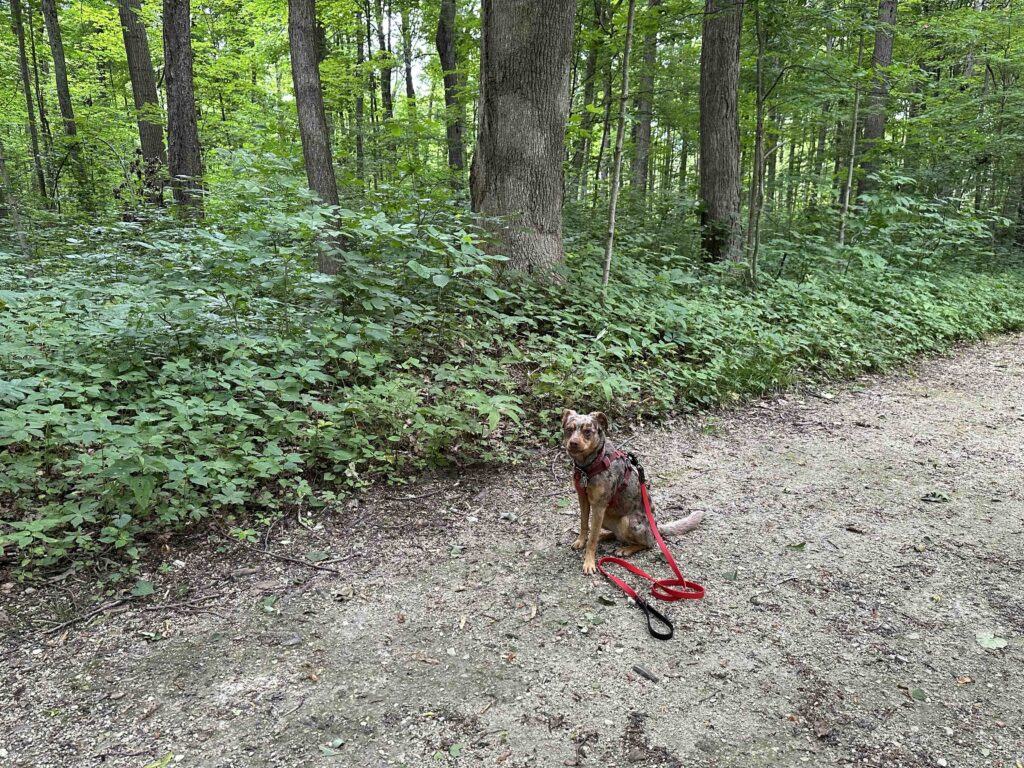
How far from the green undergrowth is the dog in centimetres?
123

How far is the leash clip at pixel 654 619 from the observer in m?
2.64

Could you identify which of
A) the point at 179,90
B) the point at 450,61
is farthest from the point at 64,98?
the point at 450,61

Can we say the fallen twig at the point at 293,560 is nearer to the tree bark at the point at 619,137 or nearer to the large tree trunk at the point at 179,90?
the tree bark at the point at 619,137

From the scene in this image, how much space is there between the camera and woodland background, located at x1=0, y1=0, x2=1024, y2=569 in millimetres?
3699

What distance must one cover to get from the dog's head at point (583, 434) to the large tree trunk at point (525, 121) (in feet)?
13.7

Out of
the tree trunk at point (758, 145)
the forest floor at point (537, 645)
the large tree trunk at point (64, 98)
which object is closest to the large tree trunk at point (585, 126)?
the tree trunk at point (758, 145)

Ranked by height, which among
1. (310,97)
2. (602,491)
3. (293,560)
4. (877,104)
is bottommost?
(293,560)

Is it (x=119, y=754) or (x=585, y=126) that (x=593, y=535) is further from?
(x=585, y=126)

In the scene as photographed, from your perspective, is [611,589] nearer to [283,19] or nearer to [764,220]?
[764,220]

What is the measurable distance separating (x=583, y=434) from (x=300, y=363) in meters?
2.39

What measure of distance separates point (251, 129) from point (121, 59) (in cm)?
797

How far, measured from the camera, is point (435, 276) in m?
5.01

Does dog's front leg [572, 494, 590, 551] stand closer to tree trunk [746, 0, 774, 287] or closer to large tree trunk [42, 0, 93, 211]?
tree trunk [746, 0, 774, 287]

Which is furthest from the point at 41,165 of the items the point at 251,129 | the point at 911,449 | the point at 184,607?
the point at 911,449
